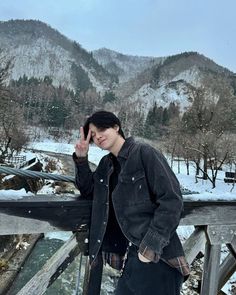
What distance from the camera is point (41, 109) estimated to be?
105000 mm

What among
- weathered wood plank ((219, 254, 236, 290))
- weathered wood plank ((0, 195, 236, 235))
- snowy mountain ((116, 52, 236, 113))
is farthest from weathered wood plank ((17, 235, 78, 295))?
snowy mountain ((116, 52, 236, 113))

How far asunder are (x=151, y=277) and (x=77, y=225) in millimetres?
499

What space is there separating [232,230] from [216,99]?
42.8 metres

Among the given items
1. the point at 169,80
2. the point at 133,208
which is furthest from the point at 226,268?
the point at 169,80

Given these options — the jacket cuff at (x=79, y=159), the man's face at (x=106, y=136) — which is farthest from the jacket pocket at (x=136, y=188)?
the jacket cuff at (x=79, y=159)

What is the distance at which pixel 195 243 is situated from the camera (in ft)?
8.14

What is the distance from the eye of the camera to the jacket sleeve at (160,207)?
1936 mm

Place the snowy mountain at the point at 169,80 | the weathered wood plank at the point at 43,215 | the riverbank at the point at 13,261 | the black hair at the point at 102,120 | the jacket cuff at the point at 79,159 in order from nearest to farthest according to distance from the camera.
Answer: the weathered wood plank at the point at 43,215, the black hair at the point at 102,120, the jacket cuff at the point at 79,159, the riverbank at the point at 13,261, the snowy mountain at the point at 169,80

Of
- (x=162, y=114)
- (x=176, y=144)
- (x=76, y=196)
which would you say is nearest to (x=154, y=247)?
(x=76, y=196)

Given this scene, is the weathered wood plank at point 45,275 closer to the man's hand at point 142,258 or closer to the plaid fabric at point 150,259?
the plaid fabric at point 150,259

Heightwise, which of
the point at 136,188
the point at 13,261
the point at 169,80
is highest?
the point at 169,80

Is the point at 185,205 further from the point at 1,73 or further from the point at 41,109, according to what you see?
the point at 41,109

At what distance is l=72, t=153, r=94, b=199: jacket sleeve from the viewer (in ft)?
7.23

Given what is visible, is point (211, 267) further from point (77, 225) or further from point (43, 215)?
point (43, 215)
